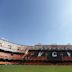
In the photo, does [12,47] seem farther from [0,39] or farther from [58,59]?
[58,59]

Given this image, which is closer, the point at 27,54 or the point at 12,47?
the point at 27,54

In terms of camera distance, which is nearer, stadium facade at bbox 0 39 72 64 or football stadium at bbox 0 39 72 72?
football stadium at bbox 0 39 72 72

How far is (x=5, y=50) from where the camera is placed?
A: 69562mm

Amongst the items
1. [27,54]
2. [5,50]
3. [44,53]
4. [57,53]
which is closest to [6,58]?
[5,50]

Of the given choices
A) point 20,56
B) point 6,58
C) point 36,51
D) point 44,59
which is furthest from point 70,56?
point 6,58

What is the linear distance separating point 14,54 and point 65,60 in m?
21.9

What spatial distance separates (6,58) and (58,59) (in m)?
20.2

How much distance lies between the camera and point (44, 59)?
67000mm

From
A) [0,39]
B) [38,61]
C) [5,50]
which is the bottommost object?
[38,61]

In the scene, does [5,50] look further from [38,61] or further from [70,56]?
[70,56]

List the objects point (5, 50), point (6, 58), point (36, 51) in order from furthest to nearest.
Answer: point (36, 51)
point (5, 50)
point (6, 58)

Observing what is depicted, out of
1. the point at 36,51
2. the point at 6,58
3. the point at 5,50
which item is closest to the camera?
the point at 6,58

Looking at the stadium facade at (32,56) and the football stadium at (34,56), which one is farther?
the stadium facade at (32,56)

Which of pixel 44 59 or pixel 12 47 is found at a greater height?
pixel 12 47
